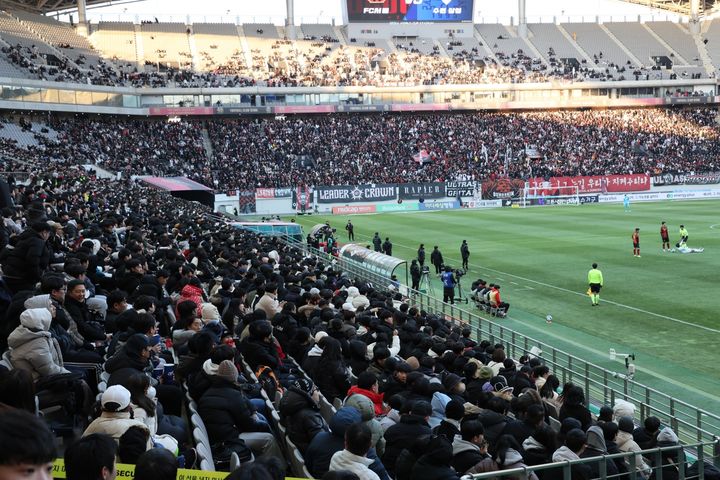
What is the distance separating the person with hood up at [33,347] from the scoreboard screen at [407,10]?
7346 centimetres

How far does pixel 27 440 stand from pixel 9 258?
25.8ft

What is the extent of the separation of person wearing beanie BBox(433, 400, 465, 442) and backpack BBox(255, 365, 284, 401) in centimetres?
182

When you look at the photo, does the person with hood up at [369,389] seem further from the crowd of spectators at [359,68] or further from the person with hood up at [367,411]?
the crowd of spectators at [359,68]

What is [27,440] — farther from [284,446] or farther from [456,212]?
[456,212]

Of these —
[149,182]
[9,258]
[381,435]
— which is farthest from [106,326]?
[149,182]

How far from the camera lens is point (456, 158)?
75812 mm

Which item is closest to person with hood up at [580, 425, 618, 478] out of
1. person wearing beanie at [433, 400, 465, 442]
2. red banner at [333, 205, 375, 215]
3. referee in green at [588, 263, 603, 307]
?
person wearing beanie at [433, 400, 465, 442]

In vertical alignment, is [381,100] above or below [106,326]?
above

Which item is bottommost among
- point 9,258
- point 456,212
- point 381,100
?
point 456,212

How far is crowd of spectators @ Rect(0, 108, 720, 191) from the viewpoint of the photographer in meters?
69.6

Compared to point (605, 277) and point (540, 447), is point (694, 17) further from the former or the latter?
point (540, 447)

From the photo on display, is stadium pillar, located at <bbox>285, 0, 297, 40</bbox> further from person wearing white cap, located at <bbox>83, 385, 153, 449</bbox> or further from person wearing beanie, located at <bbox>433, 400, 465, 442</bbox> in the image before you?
person wearing white cap, located at <bbox>83, 385, 153, 449</bbox>

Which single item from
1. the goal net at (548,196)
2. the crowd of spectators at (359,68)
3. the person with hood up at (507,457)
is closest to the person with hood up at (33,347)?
the person with hood up at (507,457)

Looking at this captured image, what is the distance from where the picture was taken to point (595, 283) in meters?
24.5
